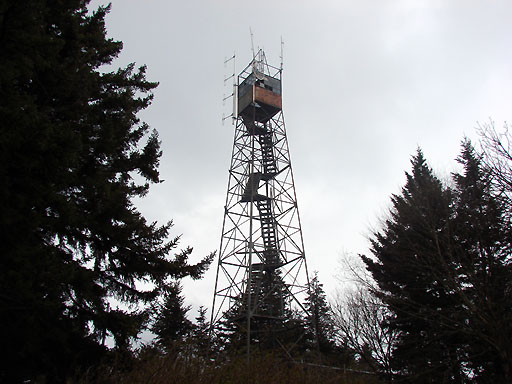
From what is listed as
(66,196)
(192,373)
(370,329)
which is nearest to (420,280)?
(370,329)

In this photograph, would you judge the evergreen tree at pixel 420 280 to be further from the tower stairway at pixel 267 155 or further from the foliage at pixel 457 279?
the tower stairway at pixel 267 155

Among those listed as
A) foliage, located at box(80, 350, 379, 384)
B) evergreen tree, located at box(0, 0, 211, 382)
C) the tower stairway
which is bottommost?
foliage, located at box(80, 350, 379, 384)

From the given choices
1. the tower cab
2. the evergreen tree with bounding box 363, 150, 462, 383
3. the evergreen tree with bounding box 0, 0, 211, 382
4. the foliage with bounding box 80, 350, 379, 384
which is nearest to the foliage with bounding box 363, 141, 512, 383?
the evergreen tree with bounding box 363, 150, 462, 383

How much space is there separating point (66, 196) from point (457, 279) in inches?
350

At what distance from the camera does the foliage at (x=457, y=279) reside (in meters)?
9.99

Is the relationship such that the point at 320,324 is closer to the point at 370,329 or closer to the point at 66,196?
the point at 370,329

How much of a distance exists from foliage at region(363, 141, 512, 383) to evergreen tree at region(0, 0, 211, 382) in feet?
19.6

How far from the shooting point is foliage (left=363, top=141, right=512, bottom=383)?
32.8 ft

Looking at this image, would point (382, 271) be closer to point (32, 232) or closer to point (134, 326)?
point (134, 326)

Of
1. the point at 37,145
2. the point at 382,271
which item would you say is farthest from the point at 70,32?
the point at 382,271

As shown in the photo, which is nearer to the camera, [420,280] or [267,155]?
[420,280]

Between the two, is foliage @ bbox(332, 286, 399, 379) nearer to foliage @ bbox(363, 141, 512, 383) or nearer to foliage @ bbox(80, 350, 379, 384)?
foliage @ bbox(363, 141, 512, 383)

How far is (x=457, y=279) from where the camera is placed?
10.6 m

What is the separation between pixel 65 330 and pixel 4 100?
3.82 m
